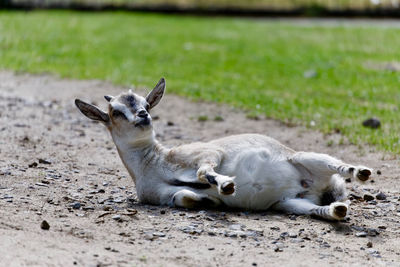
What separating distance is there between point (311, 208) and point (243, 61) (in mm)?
11996

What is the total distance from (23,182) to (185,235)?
2.35 meters

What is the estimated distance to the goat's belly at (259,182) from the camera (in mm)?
6594

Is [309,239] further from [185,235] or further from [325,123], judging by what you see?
[325,123]

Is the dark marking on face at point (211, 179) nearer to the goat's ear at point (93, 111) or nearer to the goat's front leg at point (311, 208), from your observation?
the goat's front leg at point (311, 208)

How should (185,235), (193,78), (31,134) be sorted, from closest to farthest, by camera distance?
(185,235) → (31,134) → (193,78)

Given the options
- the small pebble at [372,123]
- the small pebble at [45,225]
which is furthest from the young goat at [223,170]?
the small pebble at [372,123]

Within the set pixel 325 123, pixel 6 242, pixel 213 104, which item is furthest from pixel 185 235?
pixel 213 104

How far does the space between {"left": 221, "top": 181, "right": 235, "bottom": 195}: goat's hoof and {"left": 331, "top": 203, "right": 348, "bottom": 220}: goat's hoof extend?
0.95m

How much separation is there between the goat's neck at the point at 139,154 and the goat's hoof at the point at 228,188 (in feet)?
3.98

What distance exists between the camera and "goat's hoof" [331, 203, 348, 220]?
6090 millimetres

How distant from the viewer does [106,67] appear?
16531 millimetres

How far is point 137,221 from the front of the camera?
618 cm

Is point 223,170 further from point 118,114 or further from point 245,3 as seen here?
point 245,3

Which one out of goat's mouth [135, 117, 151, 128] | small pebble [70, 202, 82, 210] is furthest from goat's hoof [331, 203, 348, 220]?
small pebble [70, 202, 82, 210]
